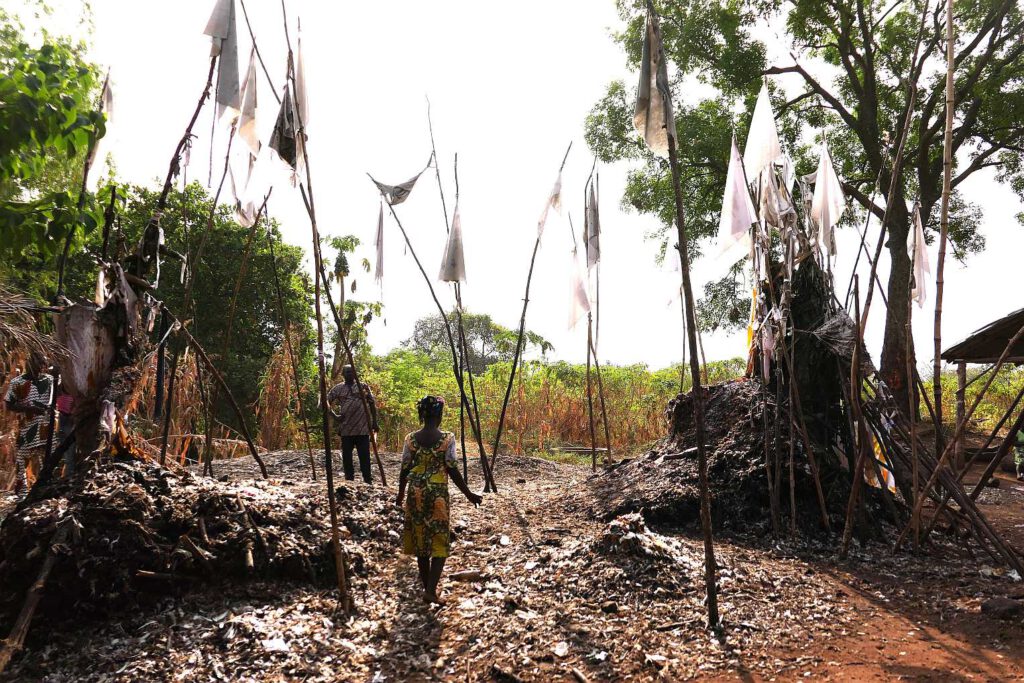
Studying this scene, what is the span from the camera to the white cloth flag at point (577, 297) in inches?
256

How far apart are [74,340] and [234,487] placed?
135 cm

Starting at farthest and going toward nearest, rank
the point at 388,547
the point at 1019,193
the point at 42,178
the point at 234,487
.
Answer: the point at 1019,193
the point at 42,178
the point at 388,547
the point at 234,487

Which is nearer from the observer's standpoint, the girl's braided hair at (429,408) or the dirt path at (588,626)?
the dirt path at (588,626)

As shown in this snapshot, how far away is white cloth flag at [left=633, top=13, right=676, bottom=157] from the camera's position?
3568mm

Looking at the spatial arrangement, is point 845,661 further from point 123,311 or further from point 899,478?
point 123,311

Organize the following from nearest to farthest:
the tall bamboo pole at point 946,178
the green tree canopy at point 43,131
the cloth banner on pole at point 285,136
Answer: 1. the tall bamboo pole at point 946,178
2. the cloth banner on pole at point 285,136
3. the green tree canopy at point 43,131

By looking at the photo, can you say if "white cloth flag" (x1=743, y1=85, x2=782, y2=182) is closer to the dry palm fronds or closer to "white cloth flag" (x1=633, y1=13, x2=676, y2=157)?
"white cloth flag" (x1=633, y1=13, x2=676, y2=157)

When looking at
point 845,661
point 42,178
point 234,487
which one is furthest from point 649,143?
point 42,178

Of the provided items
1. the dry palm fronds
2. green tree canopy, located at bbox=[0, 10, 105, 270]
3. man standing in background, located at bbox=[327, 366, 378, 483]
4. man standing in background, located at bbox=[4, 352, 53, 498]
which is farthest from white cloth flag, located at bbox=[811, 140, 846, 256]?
the dry palm fronds

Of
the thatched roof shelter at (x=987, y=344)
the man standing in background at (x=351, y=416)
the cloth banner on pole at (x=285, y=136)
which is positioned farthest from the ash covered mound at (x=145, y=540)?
the thatched roof shelter at (x=987, y=344)

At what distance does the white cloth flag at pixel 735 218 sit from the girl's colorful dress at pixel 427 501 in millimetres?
2249

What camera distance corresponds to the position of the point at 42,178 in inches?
410

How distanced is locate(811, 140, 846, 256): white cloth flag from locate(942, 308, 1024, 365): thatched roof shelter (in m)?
4.75

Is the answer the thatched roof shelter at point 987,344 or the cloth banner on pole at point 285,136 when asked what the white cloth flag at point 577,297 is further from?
the thatched roof shelter at point 987,344
